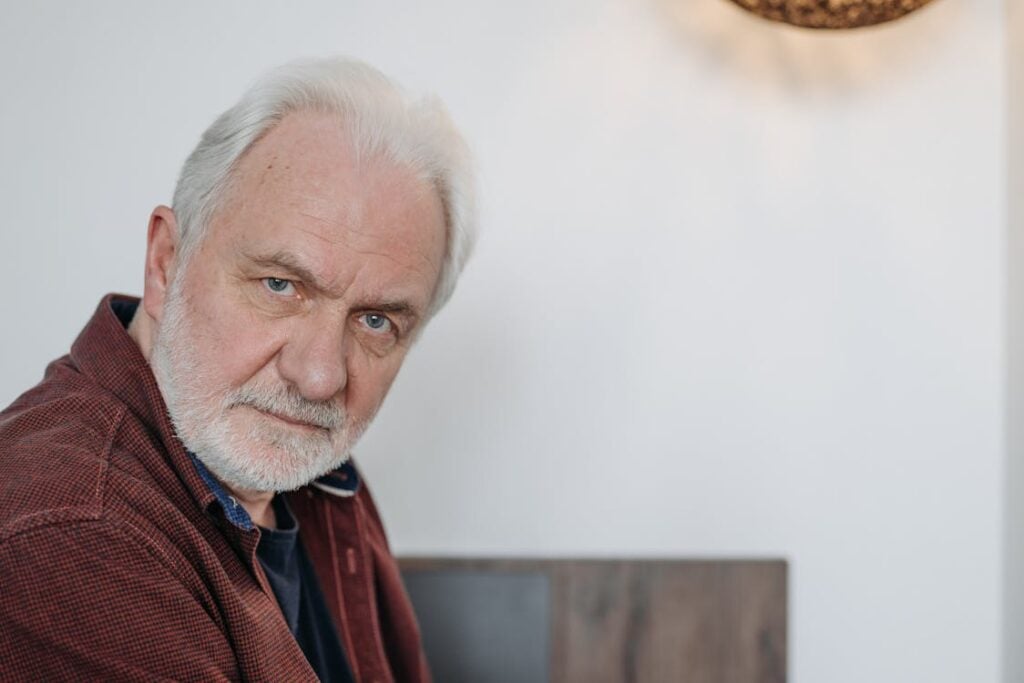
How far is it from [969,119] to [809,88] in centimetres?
26

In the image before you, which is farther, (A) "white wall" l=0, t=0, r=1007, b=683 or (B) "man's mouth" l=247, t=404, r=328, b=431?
(A) "white wall" l=0, t=0, r=1007, b=683

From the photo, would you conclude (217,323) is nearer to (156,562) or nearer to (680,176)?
(156,562)

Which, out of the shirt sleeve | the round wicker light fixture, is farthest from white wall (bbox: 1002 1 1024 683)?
the shirt sleeve

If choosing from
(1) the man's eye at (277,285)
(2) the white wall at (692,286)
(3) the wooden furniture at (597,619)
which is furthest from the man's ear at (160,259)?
(3) the wooden furniture at (597,619)

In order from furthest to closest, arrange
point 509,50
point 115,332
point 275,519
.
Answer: point 509,50
point 275,519
point 115,332

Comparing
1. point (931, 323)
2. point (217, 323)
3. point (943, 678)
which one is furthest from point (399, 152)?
point (943, 678)

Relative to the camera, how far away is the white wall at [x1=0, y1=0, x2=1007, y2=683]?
1.75m

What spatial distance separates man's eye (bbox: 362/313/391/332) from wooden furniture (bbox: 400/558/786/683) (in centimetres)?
68

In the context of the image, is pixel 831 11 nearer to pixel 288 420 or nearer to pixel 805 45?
pixel 805 45

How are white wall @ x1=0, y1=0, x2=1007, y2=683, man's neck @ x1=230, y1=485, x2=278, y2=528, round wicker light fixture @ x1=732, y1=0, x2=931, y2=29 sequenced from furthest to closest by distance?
white wall @ x1=0, y1=0, x2=1007, y2=683
round wicker light fixture @ x1=732, y1=0, x2=931, y2=29
man's neck @ x1=230, y1=485, x2=278, y2=528

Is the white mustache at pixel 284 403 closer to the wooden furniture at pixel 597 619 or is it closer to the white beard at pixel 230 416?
the white beard at pixel 230 416

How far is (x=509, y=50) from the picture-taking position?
5.91ft

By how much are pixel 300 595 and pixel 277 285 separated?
40cm

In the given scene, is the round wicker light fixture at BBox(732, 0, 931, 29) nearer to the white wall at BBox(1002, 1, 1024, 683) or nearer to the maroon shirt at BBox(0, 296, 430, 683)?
the white wall at BBox(1002, 1, 1024, 683)
